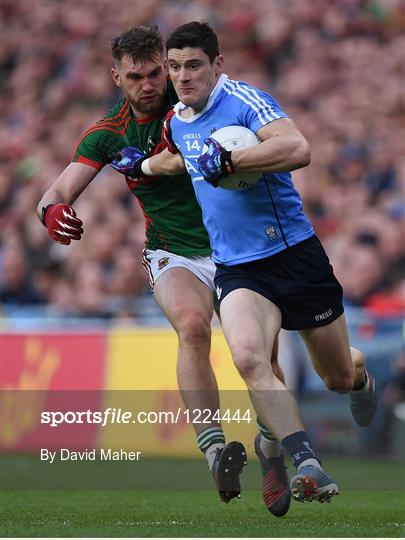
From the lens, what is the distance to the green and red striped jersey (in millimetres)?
7668

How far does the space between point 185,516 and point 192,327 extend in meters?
1.16

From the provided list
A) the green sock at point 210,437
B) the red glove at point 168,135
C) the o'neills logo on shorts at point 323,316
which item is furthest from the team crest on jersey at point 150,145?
the green sock at point 210,437

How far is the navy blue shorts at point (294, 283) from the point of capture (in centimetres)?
665

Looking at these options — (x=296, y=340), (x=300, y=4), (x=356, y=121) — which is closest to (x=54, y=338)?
(x=296, y=340)

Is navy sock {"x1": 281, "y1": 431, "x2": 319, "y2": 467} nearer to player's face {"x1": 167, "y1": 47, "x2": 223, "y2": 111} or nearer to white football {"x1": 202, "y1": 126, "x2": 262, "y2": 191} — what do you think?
white football {"x1": 202, "y1": 126, "x2": 262, "y2": 191}

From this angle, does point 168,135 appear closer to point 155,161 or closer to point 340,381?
point 155,161

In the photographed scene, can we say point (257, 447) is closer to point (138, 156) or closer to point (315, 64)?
point (138, 156)

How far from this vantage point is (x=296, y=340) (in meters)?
12.6

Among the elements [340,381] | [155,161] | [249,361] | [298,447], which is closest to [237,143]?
[155,161]

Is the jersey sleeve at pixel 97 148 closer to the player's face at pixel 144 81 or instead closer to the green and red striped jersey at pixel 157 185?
the green and red striped jersey at pixel 157 185

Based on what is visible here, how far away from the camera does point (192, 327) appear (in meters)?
7.21

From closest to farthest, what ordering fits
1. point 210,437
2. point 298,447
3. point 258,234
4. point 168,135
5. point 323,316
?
1. point 298,447
2. point 258,234
3. point 323,316
4. point 168,135
5. point 210,437

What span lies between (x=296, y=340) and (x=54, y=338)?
8.42 feet

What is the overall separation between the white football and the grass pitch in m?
1.85
